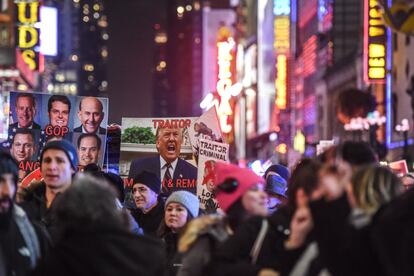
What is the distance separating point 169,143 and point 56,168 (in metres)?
5.25

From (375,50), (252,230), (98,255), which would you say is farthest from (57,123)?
(375,50)

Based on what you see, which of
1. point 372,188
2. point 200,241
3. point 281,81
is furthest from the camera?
point 281,81

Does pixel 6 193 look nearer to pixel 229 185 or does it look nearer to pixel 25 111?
pixel 229 185

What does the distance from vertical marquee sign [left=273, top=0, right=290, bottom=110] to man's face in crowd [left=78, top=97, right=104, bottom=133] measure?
95567mm

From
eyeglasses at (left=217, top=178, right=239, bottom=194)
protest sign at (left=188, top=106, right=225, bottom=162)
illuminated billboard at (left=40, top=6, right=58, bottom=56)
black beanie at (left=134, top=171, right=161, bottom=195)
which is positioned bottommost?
black beanie at (left=134, top=171, right=161, bottom=195)

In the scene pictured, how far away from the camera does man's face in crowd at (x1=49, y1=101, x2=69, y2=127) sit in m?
11.2

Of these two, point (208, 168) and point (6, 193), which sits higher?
point (6, 193)

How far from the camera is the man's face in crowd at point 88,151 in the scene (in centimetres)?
1115

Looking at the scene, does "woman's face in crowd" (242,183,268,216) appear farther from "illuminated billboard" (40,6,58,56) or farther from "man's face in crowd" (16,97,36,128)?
"illuminated billboard" (40,6,58,56)

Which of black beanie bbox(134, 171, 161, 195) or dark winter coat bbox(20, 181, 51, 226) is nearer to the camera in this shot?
dark winter coat bbox(20, 181, 51, 226)

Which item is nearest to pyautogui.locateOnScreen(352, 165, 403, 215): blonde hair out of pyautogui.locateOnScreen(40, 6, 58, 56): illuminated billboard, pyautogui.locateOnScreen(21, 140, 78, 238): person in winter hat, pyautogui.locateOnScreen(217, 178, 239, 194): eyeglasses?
pyautogui.locateOnScreen(217, 178, 239, 194): eyeglasses

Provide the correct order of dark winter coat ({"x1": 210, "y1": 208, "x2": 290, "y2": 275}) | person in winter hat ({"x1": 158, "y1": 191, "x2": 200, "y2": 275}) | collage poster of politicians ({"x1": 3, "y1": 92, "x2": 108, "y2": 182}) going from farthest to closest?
1. collage poster of politicians ({"x1": 3, "y1": 92, "x2": 108, "y2": 182})
2. person in winter hat ({"x1": 158, "y1": 191, "x2": 200, "y2": 275})
3. dark winter coat ({"x1": 210, "y1": 208, "x2": 290, "y2": 275})

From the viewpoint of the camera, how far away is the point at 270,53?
387ft

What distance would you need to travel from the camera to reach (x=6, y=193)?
20.1 ft
